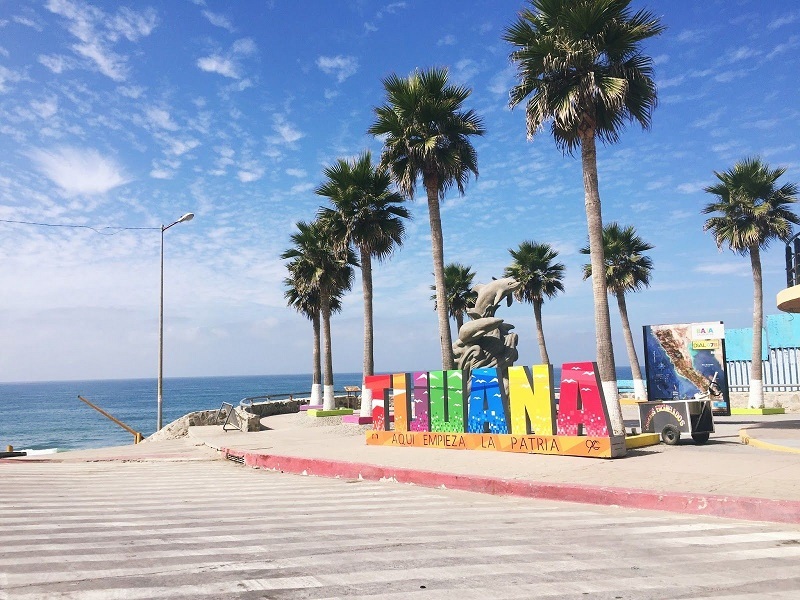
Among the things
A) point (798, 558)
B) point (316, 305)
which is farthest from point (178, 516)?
point (316, 305)

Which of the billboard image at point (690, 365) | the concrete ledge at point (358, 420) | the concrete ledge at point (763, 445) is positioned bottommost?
the concrete ledge at point (358, 420)

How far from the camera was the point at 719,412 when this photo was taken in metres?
25.4

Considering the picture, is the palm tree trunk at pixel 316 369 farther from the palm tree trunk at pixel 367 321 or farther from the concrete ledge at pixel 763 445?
the concrete ledge at pixel 763 445

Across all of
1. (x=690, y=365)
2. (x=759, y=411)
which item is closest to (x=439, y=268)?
(x=690, y=365)

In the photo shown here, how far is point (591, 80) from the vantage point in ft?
55.8

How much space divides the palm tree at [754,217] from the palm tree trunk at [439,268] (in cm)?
1686

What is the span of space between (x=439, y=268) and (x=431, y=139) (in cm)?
449

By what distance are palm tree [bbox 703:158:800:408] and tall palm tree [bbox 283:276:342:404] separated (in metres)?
20.7

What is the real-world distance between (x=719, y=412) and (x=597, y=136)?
13549 mm

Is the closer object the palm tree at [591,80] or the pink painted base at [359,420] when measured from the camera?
the palm tree at [591,80]

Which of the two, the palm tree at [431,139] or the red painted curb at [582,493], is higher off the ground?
the palm tree at [431,139]

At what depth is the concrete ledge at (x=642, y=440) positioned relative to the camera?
1570 cm


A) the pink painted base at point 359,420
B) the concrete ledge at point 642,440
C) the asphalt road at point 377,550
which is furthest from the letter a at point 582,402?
the pink painted base at point 359,420

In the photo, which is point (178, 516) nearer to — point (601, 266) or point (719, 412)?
point (601, 266)
